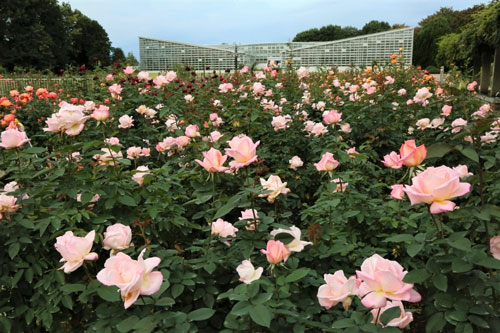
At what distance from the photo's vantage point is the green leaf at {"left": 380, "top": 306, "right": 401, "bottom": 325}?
0.78 metres

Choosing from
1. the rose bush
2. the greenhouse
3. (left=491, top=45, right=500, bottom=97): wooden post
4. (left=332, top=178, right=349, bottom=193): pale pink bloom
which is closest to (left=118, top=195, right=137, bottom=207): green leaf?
the rose bush

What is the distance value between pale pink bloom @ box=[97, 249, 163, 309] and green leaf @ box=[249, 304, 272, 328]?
0.20 m

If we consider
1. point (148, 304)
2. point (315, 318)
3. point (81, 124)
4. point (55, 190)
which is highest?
point (81, 124)

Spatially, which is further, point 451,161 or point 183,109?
point 183,109

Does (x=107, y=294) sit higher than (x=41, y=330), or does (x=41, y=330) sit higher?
(x=107, y=294)

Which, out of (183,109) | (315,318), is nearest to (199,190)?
(315,318)

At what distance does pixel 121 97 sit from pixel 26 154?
2.17m

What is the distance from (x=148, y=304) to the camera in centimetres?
92

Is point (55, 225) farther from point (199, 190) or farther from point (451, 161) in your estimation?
point (451, 161)

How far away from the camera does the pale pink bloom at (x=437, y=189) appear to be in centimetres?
81

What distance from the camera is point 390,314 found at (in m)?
0.79

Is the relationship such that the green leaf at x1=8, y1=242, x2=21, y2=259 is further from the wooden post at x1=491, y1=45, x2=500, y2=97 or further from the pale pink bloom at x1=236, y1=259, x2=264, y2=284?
the wooden post at x1=491, y1=45, x2=500, y2=97

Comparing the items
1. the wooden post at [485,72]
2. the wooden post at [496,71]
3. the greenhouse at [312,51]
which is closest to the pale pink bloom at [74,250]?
the wooden post at [496,71]

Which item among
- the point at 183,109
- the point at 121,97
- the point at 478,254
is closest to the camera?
the point at 478,254
